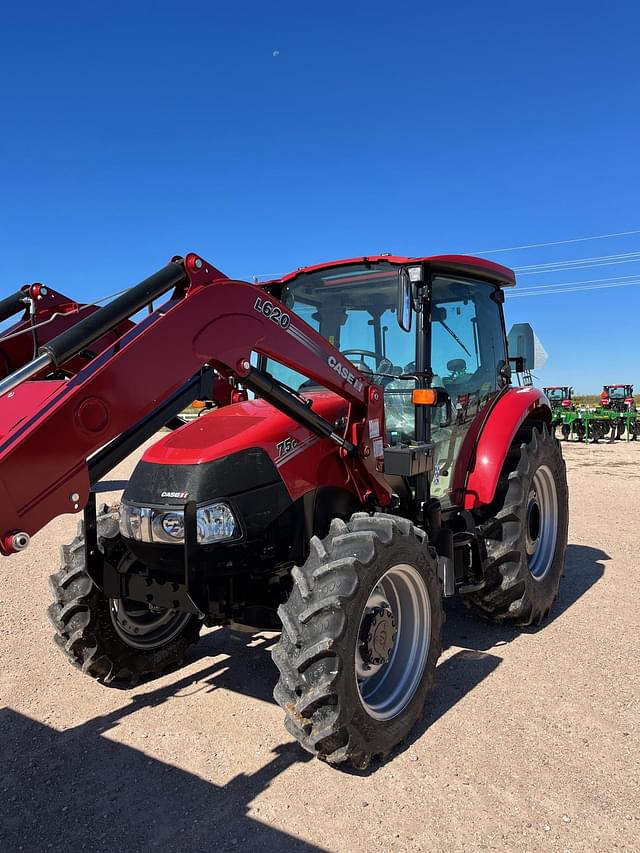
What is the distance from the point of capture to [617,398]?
26031 millimetres

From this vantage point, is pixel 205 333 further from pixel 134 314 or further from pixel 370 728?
pixel 370 728

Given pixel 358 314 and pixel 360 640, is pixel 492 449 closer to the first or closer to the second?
pixel 358 314

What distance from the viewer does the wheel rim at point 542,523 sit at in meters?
5.23

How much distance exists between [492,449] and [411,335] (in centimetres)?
109

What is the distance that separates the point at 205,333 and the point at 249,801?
2.08m

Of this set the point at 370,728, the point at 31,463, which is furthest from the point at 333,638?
the point at 31,463

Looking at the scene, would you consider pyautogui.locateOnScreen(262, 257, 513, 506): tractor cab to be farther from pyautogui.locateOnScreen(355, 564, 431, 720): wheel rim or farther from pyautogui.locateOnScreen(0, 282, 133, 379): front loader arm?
pyautogui.locateOnScreen(0, 282, 133, 379): front loader arm

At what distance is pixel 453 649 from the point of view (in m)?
4.61

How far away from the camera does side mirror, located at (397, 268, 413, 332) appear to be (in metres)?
3.75

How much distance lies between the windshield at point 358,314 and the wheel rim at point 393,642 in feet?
4.67

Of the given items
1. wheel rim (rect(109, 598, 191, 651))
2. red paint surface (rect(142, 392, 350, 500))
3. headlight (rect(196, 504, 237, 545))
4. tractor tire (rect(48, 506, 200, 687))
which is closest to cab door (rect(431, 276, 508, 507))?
red paint surface (rect(142, 392, 350, 500))

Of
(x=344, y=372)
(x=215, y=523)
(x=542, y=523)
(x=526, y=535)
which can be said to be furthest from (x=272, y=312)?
(x=542, y=523)

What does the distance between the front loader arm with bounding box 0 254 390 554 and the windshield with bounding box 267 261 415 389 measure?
3.08ft

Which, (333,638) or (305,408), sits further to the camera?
(305,408)
